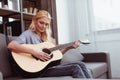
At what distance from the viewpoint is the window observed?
345cm

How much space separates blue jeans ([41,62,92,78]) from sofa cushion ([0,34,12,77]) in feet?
0.97

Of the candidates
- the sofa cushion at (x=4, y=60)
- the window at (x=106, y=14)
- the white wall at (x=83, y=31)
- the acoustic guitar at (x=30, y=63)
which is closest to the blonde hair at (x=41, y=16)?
the acoustic guitar at (x=30, y=63)

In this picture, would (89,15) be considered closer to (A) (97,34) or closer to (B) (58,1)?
(A) (97,34)

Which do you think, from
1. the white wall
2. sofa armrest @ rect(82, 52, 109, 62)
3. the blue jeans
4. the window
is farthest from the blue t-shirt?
the window

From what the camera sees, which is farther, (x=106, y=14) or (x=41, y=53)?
(x=106, y=14)

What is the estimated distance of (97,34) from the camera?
3.61 metres

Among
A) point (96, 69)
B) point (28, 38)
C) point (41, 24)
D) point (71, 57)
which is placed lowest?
point (96, 69)

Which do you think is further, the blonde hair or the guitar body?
the blonde hair

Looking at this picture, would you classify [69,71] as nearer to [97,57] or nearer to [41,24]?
[41,24]

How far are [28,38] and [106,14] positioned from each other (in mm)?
2077

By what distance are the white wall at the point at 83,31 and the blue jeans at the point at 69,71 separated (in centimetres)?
182

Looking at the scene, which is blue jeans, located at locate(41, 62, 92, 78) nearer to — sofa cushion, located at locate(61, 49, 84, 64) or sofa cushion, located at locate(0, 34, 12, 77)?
sofa cushion, located at locate(0, 34, 12, 77)

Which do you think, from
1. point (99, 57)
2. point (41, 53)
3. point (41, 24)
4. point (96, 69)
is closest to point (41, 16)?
point (41, 24)

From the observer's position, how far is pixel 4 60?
1.72 meters
